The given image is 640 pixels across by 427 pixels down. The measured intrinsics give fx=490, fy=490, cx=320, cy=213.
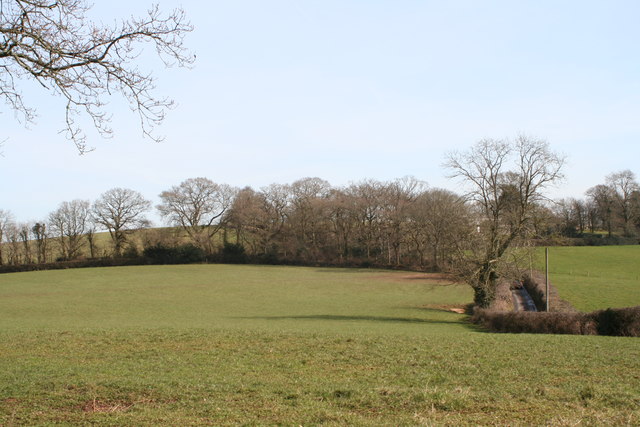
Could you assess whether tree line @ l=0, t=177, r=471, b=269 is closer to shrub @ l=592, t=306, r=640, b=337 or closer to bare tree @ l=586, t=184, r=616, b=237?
bare tree @ l=586, t=184, r=616, b=237

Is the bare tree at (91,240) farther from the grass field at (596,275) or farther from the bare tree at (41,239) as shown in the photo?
the grass field at (596,275)

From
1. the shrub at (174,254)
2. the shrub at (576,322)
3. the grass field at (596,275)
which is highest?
the shrub at (174,254)

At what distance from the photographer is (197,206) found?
3521 inches

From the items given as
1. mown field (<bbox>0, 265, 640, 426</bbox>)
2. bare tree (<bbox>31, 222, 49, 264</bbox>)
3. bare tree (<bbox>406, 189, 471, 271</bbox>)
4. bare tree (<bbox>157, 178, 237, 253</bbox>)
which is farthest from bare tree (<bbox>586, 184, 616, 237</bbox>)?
bare tree (<bbox>31, 222, 49, 264</bbox>)

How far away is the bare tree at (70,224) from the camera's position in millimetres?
87000

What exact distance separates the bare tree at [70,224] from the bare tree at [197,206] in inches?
565

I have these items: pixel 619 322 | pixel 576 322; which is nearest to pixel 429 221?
pixel 576 322

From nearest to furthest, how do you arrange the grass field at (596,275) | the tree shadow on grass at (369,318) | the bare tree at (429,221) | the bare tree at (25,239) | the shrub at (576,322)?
1. the shrub at (576,322)
2. the tree shadow on grass at (369,318)
3. the grass field at (596,275)
4. the bare tree at (429,221)
5. the bare tree at (25,239)

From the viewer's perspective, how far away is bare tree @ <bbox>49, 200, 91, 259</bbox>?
3425 inches

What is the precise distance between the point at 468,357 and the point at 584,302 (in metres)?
35.2

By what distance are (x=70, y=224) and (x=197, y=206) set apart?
22.9m

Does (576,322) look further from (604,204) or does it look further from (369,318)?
(604,204)

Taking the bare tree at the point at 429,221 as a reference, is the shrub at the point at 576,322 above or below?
below

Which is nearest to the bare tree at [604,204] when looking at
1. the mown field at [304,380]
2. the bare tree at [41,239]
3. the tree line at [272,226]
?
the tree line at [272,226]
